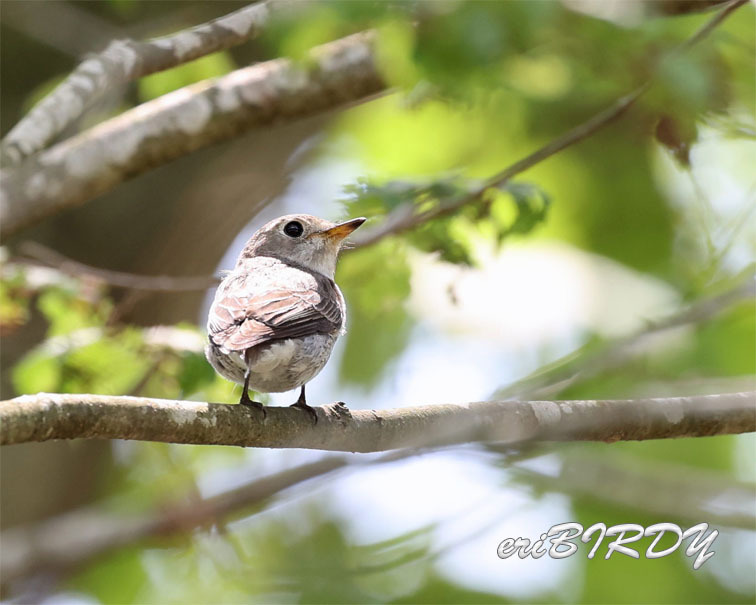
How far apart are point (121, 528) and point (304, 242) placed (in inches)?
60.9

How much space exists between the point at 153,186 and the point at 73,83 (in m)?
2.35

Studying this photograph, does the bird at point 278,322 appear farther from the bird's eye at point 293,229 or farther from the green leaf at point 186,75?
the green leaf at point 186,75

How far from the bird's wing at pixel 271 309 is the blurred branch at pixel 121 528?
0.62 meters

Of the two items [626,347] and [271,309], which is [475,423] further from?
[626,347]

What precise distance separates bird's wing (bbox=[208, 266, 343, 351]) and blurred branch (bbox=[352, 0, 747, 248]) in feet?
1.36

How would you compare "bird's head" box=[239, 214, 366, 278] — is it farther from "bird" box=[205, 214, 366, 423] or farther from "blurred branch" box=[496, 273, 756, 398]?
"blurred branch" box=[496, 273, 756, 398]

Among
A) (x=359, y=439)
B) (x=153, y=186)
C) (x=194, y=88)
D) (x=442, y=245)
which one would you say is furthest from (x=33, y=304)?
(x=359, y=439)

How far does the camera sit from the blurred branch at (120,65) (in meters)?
3.69

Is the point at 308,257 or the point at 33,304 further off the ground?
the point at 33,304

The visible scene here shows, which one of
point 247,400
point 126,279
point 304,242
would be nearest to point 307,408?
point 247,400

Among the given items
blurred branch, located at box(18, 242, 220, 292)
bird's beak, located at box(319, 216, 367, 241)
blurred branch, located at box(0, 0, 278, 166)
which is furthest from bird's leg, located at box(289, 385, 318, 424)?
blurred branch, located at box(0, 0, 278, 166)

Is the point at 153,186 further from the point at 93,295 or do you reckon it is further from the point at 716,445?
the point at 716,445

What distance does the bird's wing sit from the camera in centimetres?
301

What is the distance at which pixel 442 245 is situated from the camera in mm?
3842
